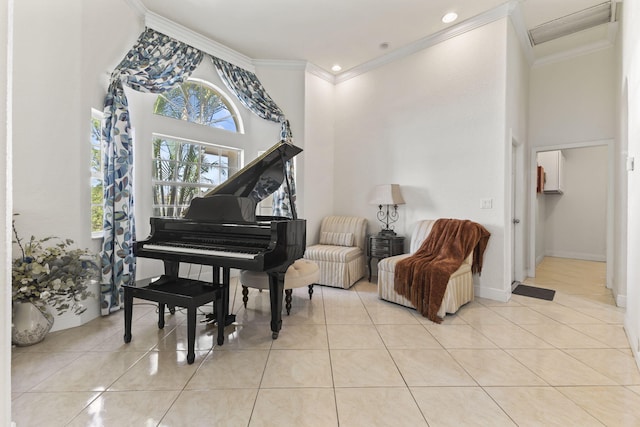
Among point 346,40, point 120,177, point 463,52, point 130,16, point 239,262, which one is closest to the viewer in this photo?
point 239,262

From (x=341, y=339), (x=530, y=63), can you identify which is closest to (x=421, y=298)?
(x=341, y=339)

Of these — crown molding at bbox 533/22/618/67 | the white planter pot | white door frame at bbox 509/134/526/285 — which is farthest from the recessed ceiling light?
the white planter pot

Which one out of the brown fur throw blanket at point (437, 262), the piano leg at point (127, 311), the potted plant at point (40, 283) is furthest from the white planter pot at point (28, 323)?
the brown fur throw blanket at point (437, 262)

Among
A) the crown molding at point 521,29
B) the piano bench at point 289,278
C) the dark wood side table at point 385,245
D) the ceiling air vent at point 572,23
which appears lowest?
the piano bench at point 289,278

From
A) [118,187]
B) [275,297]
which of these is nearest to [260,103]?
[118,187]

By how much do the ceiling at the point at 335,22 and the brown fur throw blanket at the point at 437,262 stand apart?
2478 mm

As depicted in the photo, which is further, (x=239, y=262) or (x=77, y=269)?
(x=77, y=269)

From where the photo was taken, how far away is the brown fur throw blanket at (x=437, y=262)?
2869mm

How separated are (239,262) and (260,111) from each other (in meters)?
2.87

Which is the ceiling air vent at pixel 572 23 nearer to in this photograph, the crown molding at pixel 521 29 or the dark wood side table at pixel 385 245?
the crown molding at pixel 521 29

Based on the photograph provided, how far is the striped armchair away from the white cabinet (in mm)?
4381

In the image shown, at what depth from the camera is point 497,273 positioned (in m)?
3.40

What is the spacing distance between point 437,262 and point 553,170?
15.9 feet

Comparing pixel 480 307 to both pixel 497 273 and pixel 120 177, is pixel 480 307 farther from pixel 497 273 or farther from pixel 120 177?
pixel 120 177
